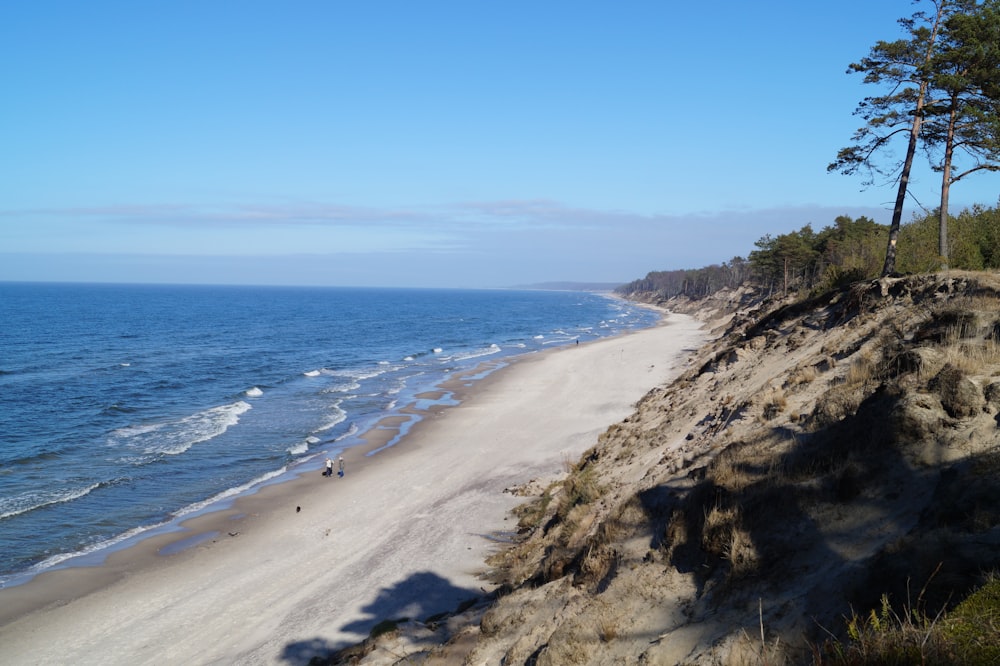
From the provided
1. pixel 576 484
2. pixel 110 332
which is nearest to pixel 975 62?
pixel 576 484

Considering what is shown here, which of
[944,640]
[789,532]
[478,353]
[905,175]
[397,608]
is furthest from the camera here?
[478,353]

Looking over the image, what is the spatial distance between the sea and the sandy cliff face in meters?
16.5

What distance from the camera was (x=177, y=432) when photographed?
114ft

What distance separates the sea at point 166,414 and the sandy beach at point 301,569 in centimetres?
189

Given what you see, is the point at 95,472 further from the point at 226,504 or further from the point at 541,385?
the point at 541,385

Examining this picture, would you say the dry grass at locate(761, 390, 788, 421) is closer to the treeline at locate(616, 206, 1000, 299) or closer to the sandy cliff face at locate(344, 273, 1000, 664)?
the sandy cliff face at locate(344, 273, 1000, 664)

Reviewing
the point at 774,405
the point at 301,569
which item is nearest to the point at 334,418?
the point at 301,569

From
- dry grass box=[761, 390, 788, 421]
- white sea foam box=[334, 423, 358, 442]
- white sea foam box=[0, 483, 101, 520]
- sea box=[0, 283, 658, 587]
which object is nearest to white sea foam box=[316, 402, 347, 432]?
sea box=[0, 283, 658, 587]

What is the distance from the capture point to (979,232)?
26406 millimetres

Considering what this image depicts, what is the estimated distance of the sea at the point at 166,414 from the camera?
75.5 ft

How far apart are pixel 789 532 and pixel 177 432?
34.2 m

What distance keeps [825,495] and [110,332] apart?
9629cm

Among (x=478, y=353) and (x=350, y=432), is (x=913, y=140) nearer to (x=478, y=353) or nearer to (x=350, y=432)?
(x=350, y=432)

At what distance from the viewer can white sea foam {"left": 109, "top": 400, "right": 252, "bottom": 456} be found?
31.7 meters
